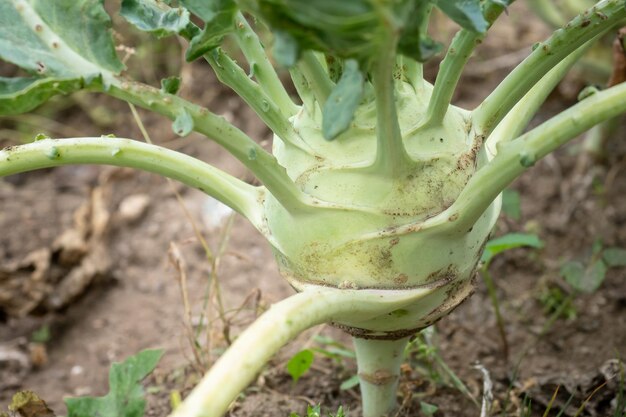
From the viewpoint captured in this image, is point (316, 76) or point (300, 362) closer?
point (316, 76)

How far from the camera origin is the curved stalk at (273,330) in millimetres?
807

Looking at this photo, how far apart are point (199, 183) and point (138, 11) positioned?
0.25 m

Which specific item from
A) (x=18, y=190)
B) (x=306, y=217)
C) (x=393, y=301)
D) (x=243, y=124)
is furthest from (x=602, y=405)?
(x=18, y=190)

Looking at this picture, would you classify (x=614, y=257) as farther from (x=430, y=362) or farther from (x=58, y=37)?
(x=58, y=37)

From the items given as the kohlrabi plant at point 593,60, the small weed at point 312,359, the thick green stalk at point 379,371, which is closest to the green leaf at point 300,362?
the small weed at point 312,359

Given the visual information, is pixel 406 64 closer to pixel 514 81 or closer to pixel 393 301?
pixel 514 81

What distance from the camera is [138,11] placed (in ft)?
3.47

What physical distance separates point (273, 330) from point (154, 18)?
490mm

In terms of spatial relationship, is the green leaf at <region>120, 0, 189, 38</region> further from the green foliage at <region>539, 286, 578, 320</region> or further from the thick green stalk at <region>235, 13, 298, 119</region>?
the green foliage at <region>539, 286, 578, 320</region>

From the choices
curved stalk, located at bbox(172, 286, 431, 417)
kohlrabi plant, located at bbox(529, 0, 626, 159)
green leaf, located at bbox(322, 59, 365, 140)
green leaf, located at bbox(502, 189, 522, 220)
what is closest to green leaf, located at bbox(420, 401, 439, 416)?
curved stalk, located at bbox(172, 286, 431, 417)

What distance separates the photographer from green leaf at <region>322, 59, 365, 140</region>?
834mm

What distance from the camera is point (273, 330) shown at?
2.88 ft

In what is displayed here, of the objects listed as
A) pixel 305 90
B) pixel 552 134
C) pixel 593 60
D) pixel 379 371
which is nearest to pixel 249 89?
pixel 305 90

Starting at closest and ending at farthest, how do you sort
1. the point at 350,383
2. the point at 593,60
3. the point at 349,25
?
1. the point at 349,25
2. the point at 350,383
3. the point at 593,60
